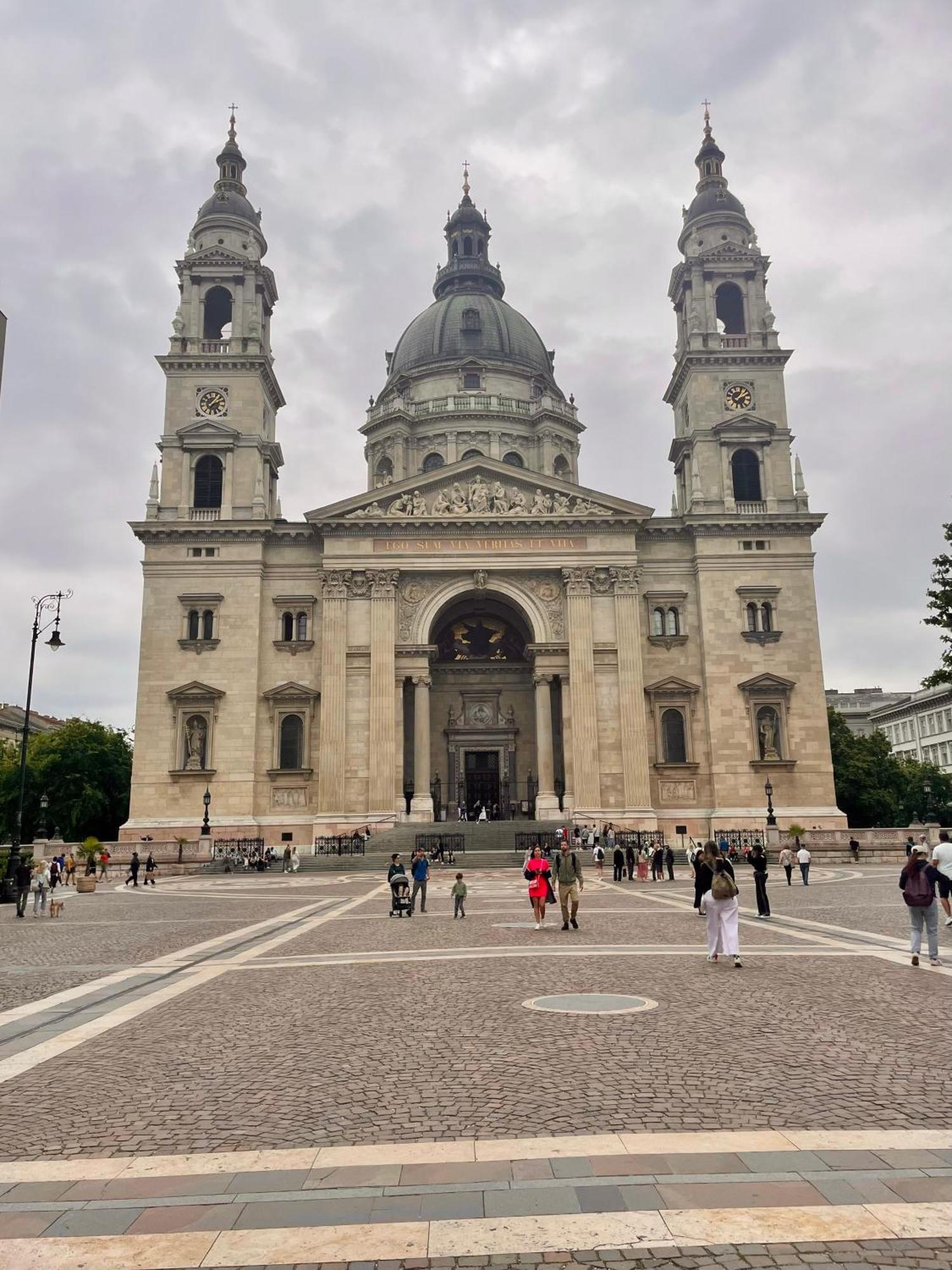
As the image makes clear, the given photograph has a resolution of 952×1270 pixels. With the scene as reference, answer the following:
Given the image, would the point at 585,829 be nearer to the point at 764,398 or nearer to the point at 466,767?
the point at 466,767

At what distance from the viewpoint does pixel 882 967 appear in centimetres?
1267

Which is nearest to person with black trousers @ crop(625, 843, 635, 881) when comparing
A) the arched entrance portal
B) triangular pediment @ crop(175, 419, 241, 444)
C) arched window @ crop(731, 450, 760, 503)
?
the arched entrance portal

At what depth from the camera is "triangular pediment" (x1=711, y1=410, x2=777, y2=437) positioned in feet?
183

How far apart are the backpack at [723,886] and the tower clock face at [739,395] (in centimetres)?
4797

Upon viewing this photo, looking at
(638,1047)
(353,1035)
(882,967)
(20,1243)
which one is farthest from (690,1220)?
(882,967)

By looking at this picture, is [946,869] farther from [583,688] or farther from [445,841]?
[583,688]

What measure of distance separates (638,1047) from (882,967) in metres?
5.87

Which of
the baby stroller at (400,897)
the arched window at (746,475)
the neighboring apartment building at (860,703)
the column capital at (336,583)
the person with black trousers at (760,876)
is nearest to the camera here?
the person with black trousers at (760,876)

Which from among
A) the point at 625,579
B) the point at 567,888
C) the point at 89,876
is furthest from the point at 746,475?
the point at 567,888

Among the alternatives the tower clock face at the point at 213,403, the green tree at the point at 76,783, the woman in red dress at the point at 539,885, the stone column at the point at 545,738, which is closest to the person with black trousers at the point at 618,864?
the stone column at the point at 545,738

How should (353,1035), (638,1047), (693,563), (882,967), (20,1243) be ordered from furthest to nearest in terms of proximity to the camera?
(693,563) → (882,967) → (353,1035) → (638,1047) → (20,1243)

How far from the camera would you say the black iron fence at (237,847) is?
1796 inches

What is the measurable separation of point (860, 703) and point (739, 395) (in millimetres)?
84071

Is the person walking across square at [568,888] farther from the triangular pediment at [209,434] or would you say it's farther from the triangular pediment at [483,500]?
the triangular pediment at [209,434]
